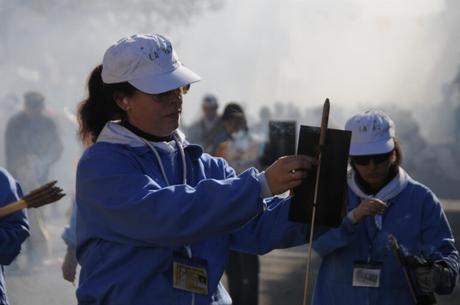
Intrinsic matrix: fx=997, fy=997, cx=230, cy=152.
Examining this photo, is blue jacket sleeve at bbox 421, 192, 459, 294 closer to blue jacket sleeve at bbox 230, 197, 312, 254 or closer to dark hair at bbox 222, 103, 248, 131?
blue jacket sleeve at bbox 230, 197, 312, 254

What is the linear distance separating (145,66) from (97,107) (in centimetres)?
30

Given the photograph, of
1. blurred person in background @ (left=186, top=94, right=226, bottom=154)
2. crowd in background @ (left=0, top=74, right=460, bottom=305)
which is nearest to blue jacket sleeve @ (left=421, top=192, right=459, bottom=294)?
crowd in background @ (left=0, top=74, right=460, bottom=305)

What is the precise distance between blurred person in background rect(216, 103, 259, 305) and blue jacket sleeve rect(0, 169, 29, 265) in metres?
3.38

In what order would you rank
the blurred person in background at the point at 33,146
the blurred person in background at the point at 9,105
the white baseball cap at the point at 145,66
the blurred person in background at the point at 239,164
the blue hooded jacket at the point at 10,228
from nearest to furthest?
the white baseball cap at the point at 145,66, the blue hooded jacket at the point at 10,228, the blurred person in background at the point at 239,164, the blurred person in background at the point at 33,146, the blurred person in background at the point at 9,105

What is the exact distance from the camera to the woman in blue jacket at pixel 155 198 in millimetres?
2592

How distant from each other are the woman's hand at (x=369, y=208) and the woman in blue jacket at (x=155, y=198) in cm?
95

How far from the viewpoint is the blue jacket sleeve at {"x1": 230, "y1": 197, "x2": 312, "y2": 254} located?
2896mm

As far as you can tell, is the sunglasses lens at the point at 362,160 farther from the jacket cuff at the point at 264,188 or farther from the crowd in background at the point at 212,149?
the crowd in background at the point at 212,149

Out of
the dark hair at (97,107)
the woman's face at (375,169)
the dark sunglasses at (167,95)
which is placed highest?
the dark sunglasses at (167,95)

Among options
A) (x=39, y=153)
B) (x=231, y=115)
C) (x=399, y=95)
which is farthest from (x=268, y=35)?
(x=231, y=115)

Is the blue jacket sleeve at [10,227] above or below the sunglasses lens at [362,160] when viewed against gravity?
below

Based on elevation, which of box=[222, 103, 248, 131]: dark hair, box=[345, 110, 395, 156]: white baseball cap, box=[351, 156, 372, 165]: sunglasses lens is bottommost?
box=[222, 103, 248, 131]: dark hair

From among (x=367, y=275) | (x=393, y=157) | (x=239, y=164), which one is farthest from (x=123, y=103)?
(x=239, y=164)

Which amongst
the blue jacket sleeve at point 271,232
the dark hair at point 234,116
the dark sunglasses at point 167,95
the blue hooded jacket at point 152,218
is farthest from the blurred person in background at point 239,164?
the dark sunglasses at point 167,95
